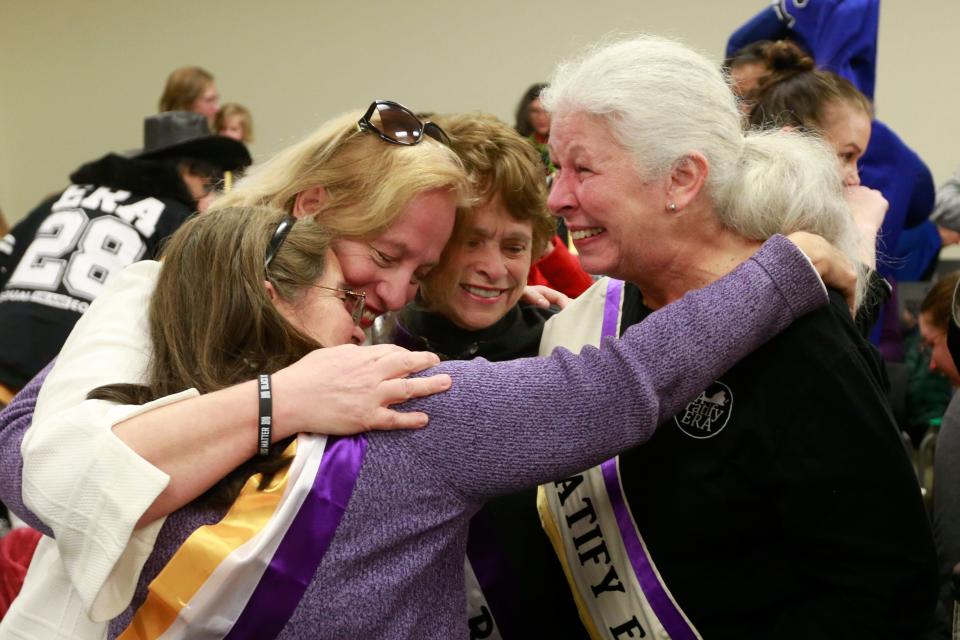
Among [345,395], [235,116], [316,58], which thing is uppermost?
[345,395]

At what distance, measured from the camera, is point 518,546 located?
1.85 meters

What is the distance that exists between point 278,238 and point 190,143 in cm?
211

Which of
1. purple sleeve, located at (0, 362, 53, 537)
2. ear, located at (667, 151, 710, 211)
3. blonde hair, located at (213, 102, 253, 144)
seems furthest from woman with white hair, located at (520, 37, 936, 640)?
blonde hair, located at (213, 102, 253, 144)

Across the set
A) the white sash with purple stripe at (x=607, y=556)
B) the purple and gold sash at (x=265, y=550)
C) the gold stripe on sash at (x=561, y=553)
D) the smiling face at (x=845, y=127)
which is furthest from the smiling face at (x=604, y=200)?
the smiling face at (x=845, y=127)

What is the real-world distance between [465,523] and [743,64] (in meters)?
2.06

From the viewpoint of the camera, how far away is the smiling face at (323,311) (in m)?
1.42

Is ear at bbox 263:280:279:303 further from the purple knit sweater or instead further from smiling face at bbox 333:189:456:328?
smiling face at bbox 333:189:456:328

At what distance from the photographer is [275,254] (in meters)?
1.43

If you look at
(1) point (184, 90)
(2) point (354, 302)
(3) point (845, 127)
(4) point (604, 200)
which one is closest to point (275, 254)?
(2) point (354, 302)

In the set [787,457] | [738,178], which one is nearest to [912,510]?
[787,457]

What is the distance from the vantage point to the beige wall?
598 centimetres

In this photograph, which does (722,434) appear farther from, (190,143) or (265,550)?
(190,143)

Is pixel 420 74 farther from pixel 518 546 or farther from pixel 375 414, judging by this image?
pixel 375 414

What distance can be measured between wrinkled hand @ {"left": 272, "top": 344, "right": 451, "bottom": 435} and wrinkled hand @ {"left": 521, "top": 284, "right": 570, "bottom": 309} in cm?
113
